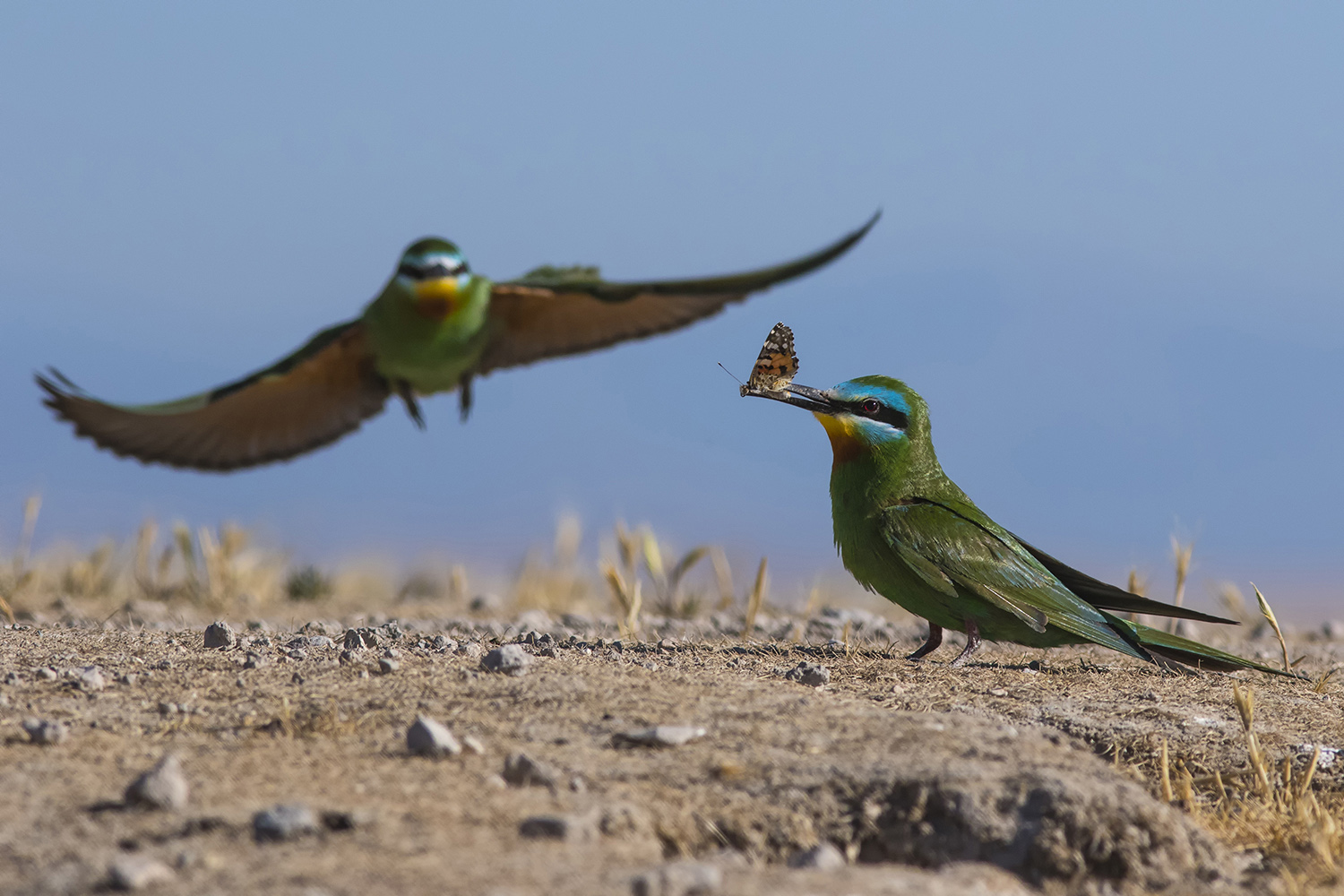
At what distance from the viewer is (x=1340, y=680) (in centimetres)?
546

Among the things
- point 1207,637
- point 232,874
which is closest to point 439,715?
point 232,874

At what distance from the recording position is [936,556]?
4973 millimetres

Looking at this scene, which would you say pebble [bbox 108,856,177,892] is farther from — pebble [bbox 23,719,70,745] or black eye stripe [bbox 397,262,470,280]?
black eye stripe [bbox 397,262,470,280]

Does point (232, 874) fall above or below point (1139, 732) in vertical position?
below

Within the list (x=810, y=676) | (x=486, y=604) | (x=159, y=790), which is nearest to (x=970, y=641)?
(x=810, y=676)

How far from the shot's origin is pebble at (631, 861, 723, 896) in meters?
2.52

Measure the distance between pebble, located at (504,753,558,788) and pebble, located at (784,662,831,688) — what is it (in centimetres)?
139

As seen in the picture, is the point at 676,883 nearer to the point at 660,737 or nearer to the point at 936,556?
the point at 660,737

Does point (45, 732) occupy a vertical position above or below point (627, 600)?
below

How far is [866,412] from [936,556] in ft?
2.24

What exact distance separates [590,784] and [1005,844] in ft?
3.43

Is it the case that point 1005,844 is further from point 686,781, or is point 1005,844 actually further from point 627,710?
point 627,710

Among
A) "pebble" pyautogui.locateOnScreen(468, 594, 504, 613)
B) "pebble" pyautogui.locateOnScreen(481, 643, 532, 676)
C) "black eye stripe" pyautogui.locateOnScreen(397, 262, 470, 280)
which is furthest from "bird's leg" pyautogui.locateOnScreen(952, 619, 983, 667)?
"pebble" pyautogui.locateOnScreen(468, 594, 504, 613)

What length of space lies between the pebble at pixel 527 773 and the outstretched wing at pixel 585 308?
177 centimetres
